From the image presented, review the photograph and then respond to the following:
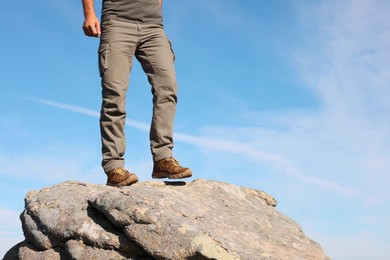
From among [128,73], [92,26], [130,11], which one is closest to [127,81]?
[128,73]

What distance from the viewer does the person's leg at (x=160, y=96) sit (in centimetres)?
681

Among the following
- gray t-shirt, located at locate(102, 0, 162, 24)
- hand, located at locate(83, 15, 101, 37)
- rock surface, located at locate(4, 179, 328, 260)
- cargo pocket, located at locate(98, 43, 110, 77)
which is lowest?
rock surface, located at locate(4, 179, 328, 260)

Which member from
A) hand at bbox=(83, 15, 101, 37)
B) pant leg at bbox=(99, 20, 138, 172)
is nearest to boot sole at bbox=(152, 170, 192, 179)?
pant leg at bbox=(99, 20, 138, 172)

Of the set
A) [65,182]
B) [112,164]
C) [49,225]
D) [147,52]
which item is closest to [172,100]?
[147,52]

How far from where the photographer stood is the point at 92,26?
6.90 m

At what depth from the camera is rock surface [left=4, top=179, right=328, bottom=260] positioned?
17.4 ft

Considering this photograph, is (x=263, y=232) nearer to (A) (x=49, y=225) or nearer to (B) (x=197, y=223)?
(B) (x=197, y=223)

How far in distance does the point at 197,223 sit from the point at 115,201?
947 millimetres

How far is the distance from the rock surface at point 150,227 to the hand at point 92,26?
2064 millimetres

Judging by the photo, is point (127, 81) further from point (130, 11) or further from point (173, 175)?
point (173, 175)

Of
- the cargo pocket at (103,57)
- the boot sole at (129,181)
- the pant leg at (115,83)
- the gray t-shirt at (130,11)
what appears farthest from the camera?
the gray t-shirt at (130,11)


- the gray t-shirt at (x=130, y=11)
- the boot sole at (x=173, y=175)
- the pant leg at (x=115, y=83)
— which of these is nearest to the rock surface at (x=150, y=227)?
the boot sole at (x=173, y=175)

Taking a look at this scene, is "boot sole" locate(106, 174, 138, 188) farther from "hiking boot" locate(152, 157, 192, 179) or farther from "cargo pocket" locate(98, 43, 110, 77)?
"cargo pocket" locate(98, 43, 110, 77)

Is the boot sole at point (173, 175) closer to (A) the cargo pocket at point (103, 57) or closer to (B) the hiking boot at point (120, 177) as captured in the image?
(B) the hiking boot at point (120, 177)
